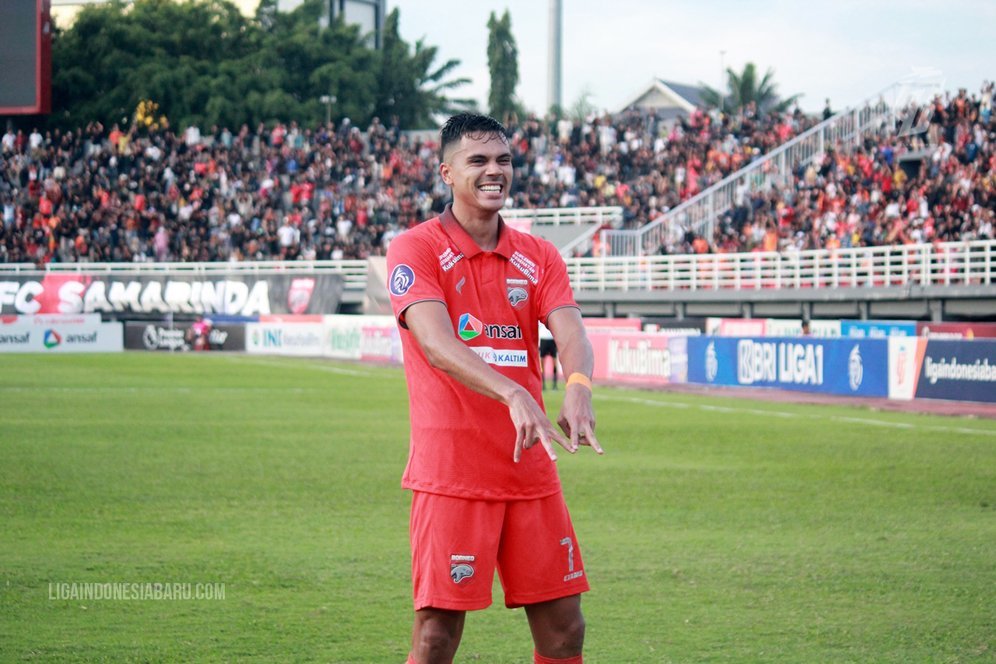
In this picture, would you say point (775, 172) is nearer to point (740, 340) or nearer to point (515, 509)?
point (740, 340)

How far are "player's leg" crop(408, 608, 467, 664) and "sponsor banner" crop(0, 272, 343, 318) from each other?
43.0m

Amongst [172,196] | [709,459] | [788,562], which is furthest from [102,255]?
[788,562]

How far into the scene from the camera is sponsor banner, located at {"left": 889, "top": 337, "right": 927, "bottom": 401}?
24.0 meters

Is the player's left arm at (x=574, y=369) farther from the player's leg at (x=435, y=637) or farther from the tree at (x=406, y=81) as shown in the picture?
the tree at (x=406, y=81)

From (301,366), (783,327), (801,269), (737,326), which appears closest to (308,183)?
(301,366)

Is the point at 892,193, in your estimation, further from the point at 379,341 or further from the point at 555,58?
the point at 555,58

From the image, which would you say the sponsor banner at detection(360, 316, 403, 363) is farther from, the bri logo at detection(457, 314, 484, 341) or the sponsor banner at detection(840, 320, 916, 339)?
the bri logo at detection(457, 314, 484, 341)

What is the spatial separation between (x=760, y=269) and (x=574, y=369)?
1309 inches

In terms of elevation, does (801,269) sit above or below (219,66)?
below

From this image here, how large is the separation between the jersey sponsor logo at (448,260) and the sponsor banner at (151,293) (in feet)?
141

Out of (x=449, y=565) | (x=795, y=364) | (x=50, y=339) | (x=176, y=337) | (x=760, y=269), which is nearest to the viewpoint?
(x=449, y=565)

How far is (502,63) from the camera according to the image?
89.5m

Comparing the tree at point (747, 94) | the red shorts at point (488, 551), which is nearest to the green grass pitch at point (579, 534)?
the red shorts at point (488, 551)

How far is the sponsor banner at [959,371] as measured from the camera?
890 inches
